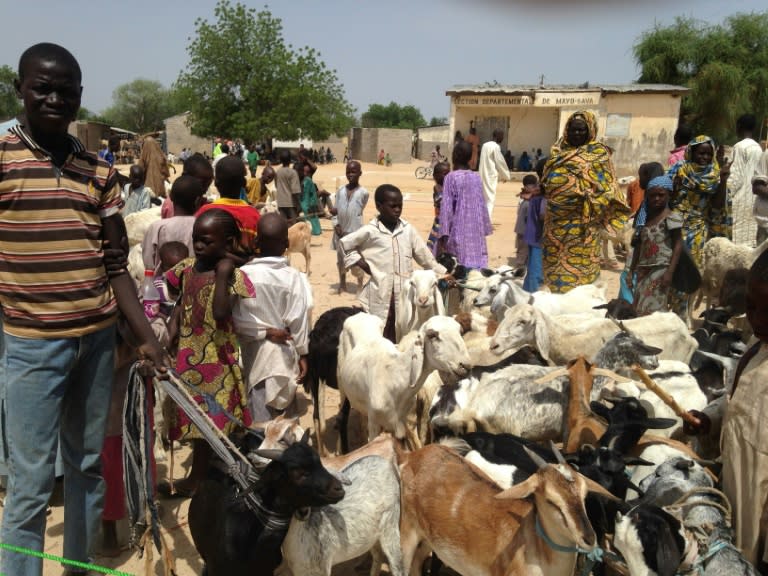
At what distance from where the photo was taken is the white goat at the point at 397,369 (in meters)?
4.11

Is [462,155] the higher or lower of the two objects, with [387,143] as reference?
lower

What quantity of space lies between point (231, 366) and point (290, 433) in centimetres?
81

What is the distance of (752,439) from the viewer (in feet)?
8.20

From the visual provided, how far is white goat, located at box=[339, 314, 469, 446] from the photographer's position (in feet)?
13.5

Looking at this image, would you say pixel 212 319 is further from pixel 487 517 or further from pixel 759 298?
pixel 759 298

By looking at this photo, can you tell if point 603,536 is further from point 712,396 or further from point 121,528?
point 121,528

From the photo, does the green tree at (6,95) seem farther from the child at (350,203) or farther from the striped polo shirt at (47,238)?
the striped polo shirt at (47,238)

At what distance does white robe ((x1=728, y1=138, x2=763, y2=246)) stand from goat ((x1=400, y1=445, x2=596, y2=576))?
6.65 meters

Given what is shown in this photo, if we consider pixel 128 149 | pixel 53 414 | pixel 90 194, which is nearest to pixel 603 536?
pixel 53 414

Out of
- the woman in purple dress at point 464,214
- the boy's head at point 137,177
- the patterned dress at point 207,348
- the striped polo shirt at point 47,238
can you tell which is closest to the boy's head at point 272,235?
the patterned dress at point 207,348

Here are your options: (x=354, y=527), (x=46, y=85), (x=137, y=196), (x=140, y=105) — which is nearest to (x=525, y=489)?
(x=354, y=527)

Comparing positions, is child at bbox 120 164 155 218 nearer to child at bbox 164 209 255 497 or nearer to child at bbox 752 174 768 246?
child at bbox 164 209 255 497

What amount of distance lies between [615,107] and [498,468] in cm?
2794

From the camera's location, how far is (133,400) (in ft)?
10.3
